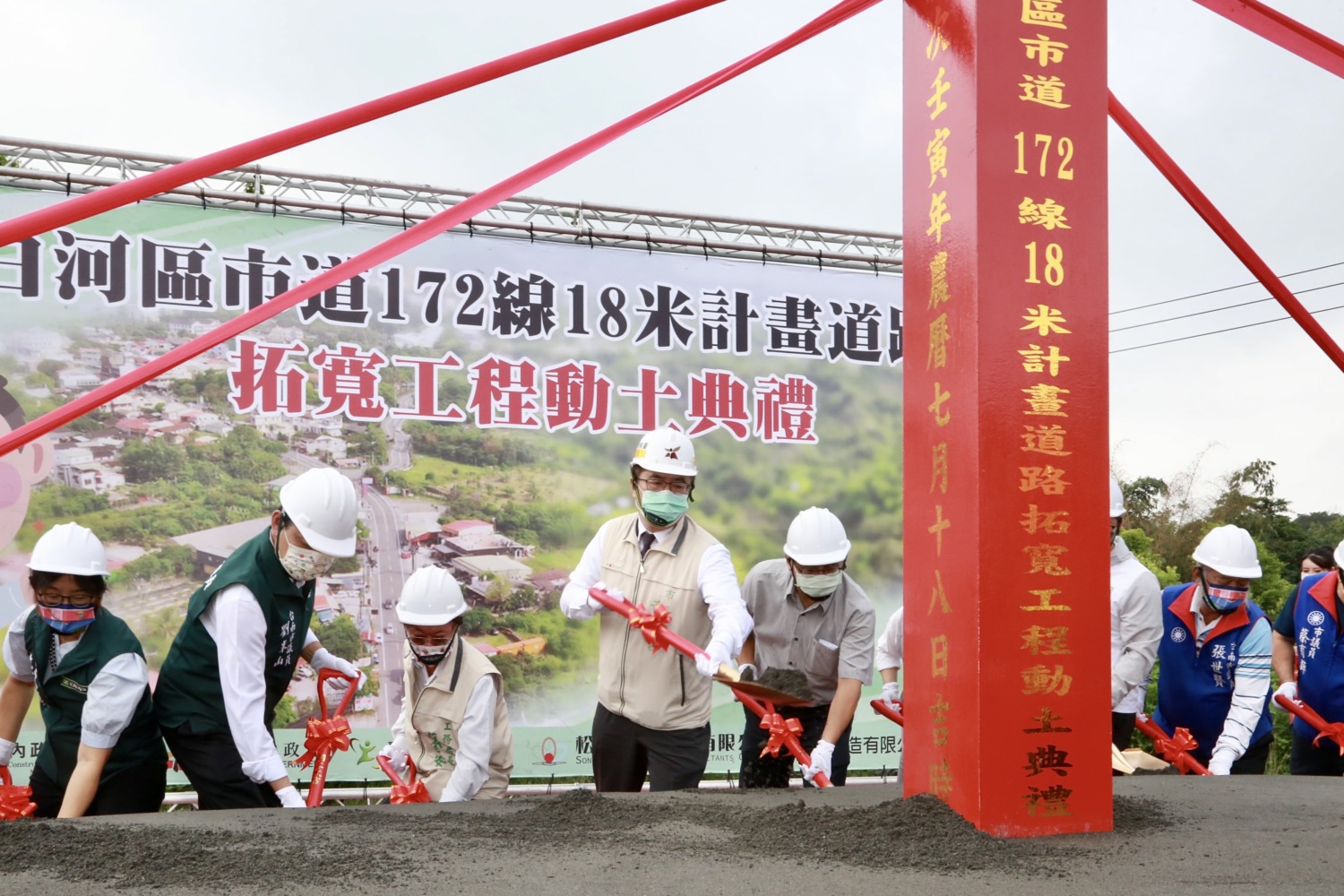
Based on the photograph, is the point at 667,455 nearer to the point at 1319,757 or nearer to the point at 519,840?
the point at 519,840

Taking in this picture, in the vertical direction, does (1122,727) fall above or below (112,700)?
below

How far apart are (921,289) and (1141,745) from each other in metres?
5.45

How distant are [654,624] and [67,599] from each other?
1679mm

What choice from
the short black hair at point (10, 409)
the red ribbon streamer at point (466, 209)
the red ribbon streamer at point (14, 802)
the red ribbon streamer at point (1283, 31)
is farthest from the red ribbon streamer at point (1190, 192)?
the short black hair at point (10, 409)

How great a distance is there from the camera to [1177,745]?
409cm

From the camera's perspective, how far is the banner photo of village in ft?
15.5

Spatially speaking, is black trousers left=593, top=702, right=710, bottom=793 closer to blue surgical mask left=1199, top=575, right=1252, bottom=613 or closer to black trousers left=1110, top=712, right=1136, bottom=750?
black trousers left=1110, top=712, right=1136, bottom=750

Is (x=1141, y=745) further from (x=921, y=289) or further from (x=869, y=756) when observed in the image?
(x=921, y=289)

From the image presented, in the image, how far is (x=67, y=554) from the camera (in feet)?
10.4

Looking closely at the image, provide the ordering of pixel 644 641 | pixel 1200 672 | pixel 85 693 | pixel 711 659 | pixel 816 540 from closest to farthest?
pixel 85 693, pixel 711 659, pixel 644 641, pixel 816 540, pixel 1200 672

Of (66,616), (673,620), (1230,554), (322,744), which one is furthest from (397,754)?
(1230,554)

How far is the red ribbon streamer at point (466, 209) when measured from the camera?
2525mm

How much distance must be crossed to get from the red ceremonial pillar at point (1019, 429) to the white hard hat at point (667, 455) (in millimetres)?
1434

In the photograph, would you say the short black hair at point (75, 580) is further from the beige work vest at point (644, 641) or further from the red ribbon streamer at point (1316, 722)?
the red ribbon streamer at point (1316, 722)
